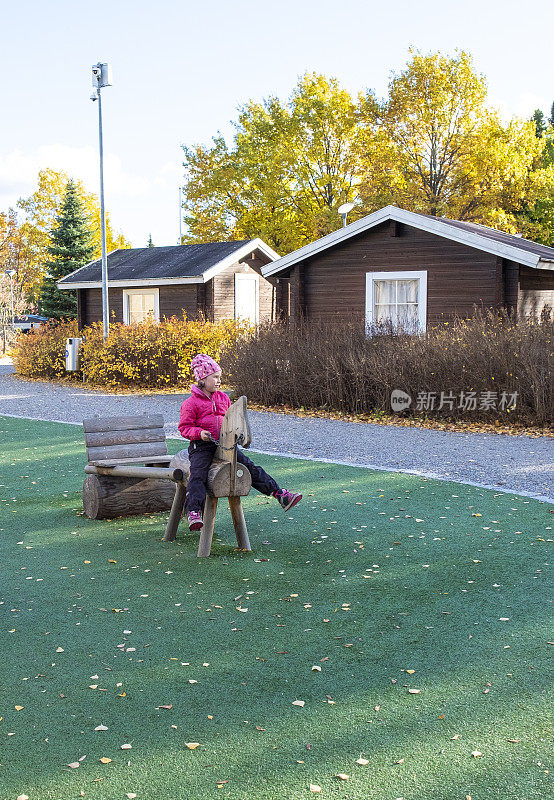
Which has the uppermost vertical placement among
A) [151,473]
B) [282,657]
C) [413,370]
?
[413,370]

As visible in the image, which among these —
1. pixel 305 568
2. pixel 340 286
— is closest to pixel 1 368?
pixel 340 286

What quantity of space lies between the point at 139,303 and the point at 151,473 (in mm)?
22827

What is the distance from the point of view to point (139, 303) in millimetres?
29000

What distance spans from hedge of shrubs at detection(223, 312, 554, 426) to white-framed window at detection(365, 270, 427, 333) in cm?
322

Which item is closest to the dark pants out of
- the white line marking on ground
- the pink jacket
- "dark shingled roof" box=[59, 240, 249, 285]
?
the pink jacket

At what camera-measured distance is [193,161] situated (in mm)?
40344

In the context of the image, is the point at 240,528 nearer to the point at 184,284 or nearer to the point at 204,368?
the point at 204,368

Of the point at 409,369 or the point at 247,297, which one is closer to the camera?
the point at 409,369

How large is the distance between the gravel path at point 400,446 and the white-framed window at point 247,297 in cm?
A: 1306

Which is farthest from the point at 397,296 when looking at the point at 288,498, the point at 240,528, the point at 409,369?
the point at 240,528

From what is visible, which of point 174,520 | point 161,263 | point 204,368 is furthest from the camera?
point 161,263

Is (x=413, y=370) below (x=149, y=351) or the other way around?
below

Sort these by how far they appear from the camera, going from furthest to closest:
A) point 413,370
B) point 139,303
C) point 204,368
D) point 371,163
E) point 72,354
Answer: point 371,163, point 139,303, point 72,354, point 413,370, point 204,368

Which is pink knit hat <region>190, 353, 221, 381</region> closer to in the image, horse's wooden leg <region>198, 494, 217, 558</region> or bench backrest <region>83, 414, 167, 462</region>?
horse's wooden leg <region>198, 494, 217, 558</region>
